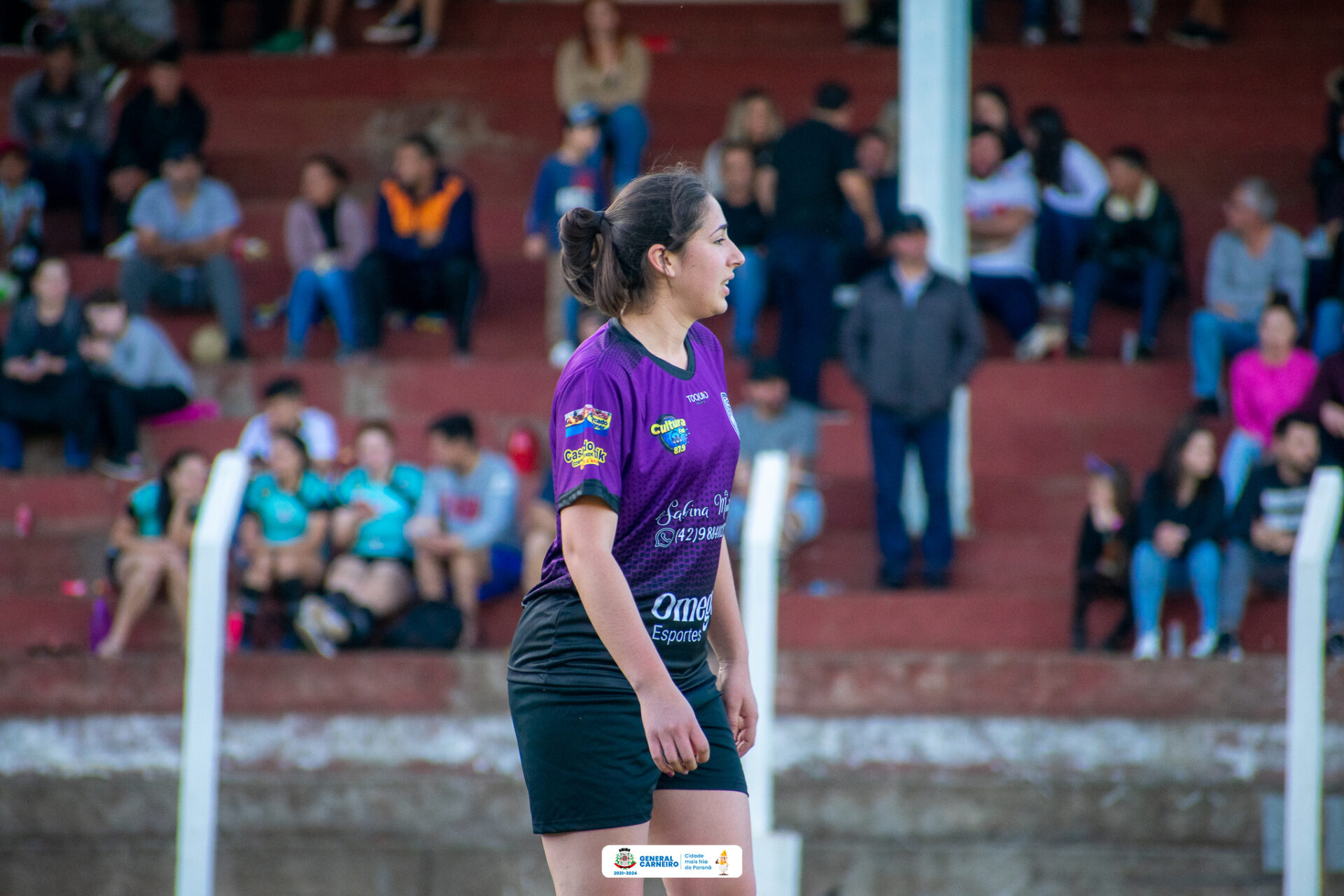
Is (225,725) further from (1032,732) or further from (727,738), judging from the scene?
(727,738)

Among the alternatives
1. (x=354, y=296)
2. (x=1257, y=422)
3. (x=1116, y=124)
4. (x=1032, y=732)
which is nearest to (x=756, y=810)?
(x=1032, y=732)

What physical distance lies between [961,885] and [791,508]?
2.13 meters

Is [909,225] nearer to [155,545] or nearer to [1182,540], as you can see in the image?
[1182,540]

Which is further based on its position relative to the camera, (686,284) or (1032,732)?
(1032,732)

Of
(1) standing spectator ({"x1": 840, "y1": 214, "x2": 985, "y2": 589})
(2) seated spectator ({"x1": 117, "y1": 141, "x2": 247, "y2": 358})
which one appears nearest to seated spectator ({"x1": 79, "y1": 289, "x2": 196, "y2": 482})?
(2) seated spectator ({"x1": 117, "y1": 141, "x2": 247, "y2": 358})

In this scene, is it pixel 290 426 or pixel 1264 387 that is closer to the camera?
pixel 1264 387

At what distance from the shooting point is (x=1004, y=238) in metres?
9.54

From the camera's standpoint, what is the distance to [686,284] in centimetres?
301

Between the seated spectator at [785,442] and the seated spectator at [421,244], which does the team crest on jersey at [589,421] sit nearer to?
the seated spectator at [785,442]

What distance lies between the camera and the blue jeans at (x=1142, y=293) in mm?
9430

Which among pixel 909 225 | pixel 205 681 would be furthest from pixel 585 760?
pixel 909 225

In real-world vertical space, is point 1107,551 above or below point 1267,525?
below

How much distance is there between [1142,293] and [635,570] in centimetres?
730

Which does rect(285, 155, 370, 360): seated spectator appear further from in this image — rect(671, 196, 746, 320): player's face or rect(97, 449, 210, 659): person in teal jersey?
rect(671, 196, 746, 320): player's face
